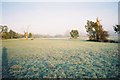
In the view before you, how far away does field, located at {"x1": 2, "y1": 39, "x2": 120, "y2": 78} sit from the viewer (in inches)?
127

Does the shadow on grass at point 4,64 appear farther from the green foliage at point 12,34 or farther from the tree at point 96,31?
the tree at point 96,31

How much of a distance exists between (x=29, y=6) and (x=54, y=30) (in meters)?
0.84

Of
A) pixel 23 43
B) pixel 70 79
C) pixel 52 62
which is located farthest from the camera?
pixel 23 43

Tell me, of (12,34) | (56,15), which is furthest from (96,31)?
(12,34)

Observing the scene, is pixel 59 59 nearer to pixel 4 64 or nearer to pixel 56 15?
pixel 56 15

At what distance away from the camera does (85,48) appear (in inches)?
141

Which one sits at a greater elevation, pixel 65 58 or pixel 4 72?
pixel 65 58

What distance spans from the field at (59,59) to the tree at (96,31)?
0.15 m

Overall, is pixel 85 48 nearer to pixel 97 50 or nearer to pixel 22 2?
pixel 97 50

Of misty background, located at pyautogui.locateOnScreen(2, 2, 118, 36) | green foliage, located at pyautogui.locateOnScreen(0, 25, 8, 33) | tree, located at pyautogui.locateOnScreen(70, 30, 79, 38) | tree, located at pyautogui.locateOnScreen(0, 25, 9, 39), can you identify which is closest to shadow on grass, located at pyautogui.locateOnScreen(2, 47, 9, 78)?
tree, located at pyautogui.locateOnScreen(0, 25, 9, 39)

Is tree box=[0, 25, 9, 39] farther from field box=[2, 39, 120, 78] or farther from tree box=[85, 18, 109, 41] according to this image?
tree box=[85, 18, 109, 41]

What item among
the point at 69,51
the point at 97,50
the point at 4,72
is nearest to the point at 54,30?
the point at 69,51

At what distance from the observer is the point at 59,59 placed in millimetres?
3439

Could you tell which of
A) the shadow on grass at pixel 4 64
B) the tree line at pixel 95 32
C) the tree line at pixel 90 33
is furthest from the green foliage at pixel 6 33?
the tree line at pixel 95 32
